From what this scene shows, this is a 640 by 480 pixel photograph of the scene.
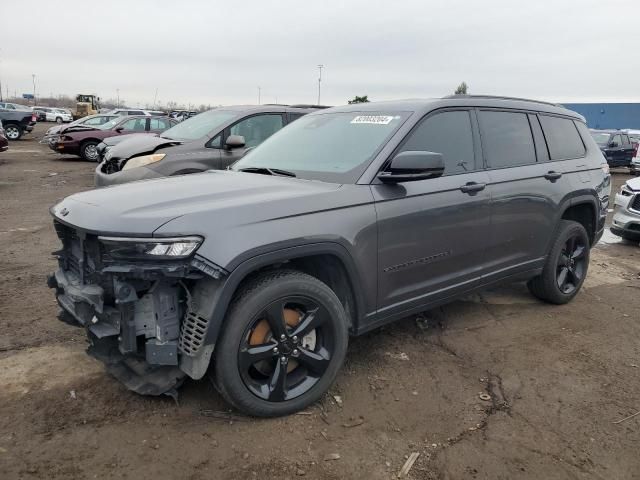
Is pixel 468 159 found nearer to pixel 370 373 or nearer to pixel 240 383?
pixel 370 373

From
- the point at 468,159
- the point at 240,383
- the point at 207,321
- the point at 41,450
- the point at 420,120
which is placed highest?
the point at 420,120

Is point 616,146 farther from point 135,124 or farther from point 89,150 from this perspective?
point 89,150

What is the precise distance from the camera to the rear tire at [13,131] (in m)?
25.1

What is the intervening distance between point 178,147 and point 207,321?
504 cm

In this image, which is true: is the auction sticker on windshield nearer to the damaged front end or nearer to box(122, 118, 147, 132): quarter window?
the damaged front end

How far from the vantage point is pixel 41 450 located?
2.57 metres

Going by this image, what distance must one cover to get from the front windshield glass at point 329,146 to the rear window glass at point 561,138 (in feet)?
6.00

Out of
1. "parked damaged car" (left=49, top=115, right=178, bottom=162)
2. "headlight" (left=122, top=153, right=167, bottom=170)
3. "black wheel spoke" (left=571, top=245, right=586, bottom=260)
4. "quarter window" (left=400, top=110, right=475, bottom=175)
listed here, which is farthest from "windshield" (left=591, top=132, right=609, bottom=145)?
"quarter window" (left=400, top=110, right=475, bottom=175)

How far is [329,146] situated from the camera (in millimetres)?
3684

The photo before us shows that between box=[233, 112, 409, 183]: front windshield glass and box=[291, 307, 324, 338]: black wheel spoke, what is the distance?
0.85 meters

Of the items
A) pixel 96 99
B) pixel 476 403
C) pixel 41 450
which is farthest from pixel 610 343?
pixel 96 99

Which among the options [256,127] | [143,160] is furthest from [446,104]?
[143,160]

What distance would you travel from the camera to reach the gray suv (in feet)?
8.52

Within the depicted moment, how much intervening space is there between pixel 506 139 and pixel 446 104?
749mm
